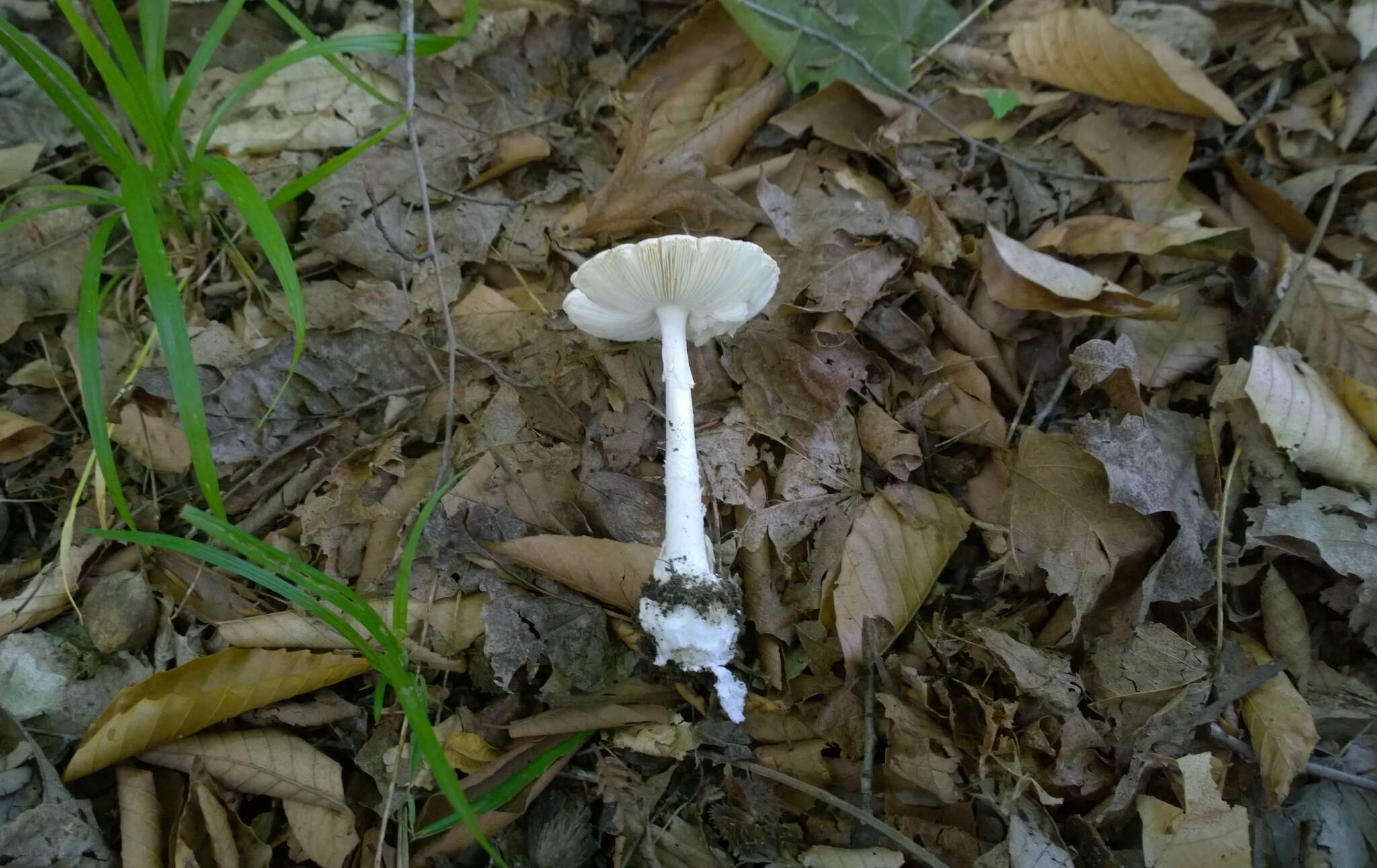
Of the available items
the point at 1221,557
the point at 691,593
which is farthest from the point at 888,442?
the point at 1221,557

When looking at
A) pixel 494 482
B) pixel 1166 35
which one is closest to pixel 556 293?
pixel 494 482

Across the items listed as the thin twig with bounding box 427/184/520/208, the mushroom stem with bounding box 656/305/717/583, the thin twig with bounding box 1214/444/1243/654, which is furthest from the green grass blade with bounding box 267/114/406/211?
the thin twig with bounding box 1214/444/1243/654

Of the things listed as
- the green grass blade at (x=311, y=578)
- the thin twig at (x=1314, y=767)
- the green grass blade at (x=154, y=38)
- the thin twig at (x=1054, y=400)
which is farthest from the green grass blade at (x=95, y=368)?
the thin twig at (x=1314, y=767)

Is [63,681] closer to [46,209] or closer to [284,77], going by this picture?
[46,209]

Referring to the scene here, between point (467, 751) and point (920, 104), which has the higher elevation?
point (920, 104)

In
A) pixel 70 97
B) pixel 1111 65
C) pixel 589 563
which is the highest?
pixel 70 97

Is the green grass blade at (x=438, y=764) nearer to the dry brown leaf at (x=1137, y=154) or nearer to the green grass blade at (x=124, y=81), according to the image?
the green grass blade at (x=124, y=81)

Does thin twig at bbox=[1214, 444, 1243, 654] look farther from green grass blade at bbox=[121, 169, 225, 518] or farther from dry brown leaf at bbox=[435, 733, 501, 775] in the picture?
green grass blade at bbox=[121, 169, 225, 518]

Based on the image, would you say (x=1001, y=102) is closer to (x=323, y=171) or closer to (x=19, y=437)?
(x=323, y=171)
